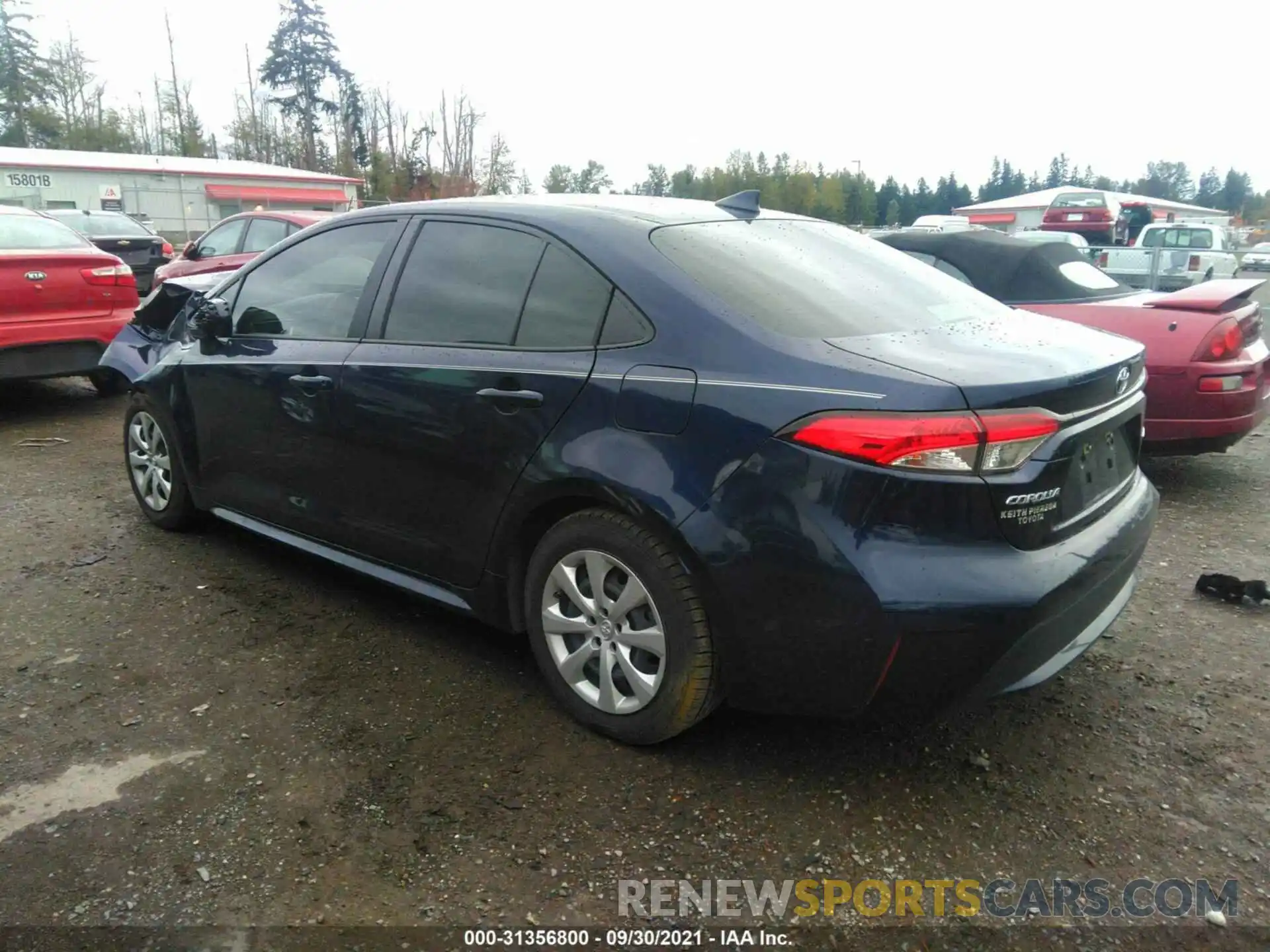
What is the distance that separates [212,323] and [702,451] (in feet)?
8.59

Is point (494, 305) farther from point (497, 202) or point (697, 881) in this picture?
point (697, 881)

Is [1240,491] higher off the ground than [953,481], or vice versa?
[953,481]

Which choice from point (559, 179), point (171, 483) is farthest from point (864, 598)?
point (559, 179)

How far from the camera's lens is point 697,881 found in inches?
92.7

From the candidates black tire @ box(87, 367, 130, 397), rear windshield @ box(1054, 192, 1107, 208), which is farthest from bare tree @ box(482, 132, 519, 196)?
black tire @ box(87, 367, 130, 397)

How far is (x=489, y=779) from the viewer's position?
2748mm

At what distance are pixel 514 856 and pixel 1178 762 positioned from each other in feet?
6.45

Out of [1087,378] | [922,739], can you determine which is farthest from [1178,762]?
[1087,378]

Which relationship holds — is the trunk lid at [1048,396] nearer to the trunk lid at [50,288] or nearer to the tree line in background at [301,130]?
the trunk lid at [50,288]

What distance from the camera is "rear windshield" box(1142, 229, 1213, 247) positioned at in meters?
22.8

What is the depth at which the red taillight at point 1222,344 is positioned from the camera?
514 cm

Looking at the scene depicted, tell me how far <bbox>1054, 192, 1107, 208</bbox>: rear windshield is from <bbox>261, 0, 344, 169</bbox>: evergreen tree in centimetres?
4579

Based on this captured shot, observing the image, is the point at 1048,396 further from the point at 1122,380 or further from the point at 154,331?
the point at 154,331

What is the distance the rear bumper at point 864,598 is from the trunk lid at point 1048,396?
0.31ft
